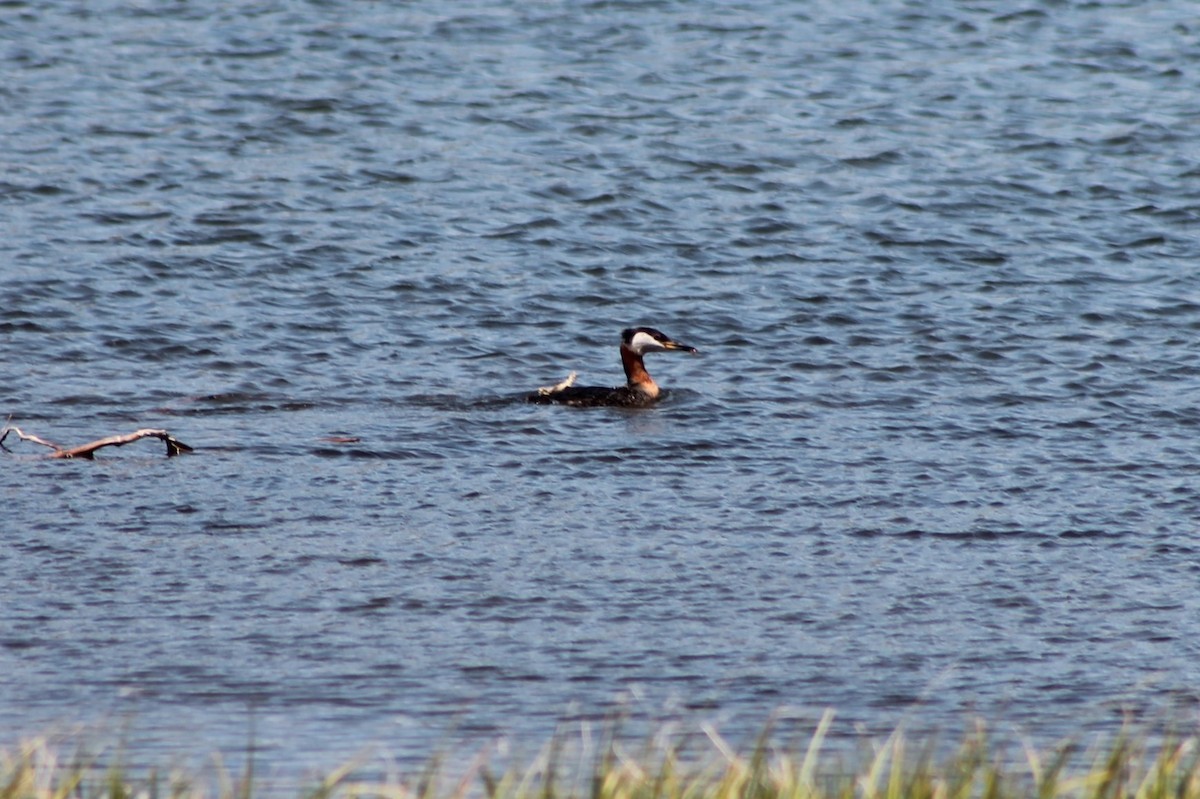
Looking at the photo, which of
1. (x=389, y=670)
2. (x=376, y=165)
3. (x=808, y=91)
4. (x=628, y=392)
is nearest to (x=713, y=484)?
(x=628, y=392)

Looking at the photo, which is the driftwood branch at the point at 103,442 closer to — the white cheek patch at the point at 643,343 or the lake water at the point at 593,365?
the lake water at the point at 593,365

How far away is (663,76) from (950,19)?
534 centimetres

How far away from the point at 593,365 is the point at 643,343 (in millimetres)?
641

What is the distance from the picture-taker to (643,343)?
14.3 metres

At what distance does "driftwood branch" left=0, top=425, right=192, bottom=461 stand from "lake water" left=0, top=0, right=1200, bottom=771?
104mm

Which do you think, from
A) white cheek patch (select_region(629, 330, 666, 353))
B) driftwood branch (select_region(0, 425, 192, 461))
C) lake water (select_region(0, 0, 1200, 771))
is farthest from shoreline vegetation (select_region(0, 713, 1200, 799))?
white cheek patch (select_region(629, 330, 666, 353))

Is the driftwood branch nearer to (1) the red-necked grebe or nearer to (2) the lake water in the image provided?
(2) the lake water

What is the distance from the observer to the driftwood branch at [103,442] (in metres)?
11.0

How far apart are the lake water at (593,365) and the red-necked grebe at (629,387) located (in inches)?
10.4

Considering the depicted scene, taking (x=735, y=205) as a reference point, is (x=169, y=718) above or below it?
above

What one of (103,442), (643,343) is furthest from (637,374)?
(103,442)

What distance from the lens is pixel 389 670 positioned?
313 inches

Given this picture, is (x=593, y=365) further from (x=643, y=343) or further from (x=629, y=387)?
(x=629, y=387)

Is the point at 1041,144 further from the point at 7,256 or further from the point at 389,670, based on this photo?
the point at 389,670
